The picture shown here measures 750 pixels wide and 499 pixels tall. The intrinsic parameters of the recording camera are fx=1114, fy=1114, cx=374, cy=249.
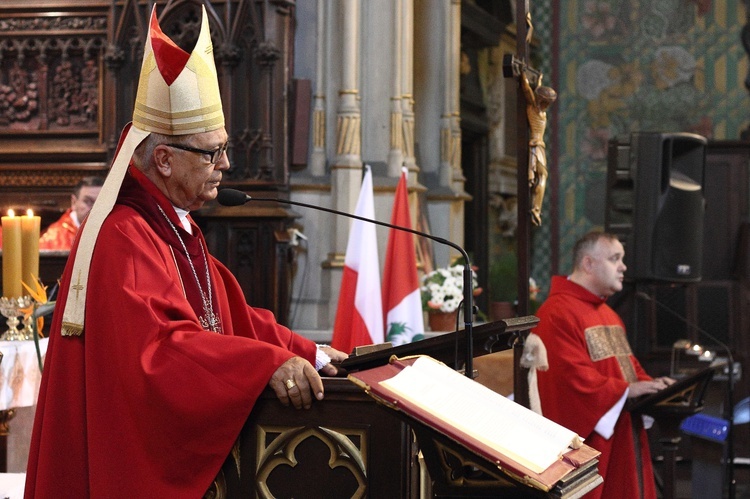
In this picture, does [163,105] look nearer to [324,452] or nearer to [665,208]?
[324,452]

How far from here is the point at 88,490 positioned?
2.76m

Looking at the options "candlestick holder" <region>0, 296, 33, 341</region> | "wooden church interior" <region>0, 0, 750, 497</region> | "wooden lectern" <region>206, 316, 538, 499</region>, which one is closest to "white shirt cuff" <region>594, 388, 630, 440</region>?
"wooden church interior" <region>0, 0, 750, 497</region>

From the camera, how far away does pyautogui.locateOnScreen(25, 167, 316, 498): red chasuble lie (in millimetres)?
2629

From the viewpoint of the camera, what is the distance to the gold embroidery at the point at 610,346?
5664 millimetres

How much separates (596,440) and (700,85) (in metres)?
6.88

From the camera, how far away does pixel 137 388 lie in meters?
2.65

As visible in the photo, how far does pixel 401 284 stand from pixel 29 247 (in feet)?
9.92

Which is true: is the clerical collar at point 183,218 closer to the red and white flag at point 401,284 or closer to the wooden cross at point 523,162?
the wooden cross at point 523,162

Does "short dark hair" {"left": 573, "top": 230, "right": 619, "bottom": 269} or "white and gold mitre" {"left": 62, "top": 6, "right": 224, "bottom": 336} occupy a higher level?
"white and gold mitre" {"left": 62, "top": 6, "right": 224, "bottom": 336}

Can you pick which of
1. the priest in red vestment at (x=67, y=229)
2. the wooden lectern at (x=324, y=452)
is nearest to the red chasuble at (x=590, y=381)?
the wooden lectern at (x=324, y=452)

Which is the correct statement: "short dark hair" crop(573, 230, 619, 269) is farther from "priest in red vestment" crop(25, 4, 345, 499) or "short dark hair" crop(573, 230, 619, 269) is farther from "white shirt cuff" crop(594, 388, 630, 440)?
"priest in red vestment" crop(25, 4, 345, 499)

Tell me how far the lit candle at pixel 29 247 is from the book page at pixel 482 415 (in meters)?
2.37

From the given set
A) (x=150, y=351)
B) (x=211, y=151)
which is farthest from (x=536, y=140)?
(x=150, y=351)

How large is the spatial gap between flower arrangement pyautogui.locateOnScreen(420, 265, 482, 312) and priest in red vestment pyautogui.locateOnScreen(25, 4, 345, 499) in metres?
4.52
